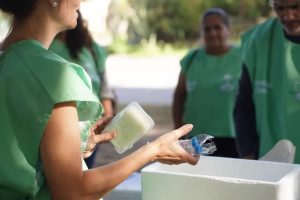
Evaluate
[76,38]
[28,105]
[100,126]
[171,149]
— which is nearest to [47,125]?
[28,105]

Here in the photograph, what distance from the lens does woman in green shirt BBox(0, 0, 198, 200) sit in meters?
1.30

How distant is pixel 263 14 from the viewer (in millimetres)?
15742

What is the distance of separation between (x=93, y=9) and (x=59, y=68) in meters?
13.9

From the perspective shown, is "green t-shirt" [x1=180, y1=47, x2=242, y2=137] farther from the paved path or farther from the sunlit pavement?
the sunlit pavement

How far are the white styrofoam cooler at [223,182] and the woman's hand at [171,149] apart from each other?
0.15 metres

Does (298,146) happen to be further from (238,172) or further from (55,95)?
(55,95)

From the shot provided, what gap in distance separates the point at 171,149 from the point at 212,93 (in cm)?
255

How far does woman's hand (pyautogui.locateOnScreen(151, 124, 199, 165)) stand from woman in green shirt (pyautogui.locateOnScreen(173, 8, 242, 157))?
7.83 feet

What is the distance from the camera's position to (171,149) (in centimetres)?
143

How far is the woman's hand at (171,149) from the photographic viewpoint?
142cm

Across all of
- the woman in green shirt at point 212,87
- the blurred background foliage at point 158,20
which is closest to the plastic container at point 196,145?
the woman in green shirt at point 212,87

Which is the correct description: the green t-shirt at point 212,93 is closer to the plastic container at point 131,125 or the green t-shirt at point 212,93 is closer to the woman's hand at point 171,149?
the plastic container at point 131,125

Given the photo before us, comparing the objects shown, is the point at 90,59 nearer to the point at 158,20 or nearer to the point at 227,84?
the point at 227,84

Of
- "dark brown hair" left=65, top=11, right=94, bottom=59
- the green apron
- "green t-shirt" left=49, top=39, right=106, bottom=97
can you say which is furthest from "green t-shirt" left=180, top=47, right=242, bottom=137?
the green apron
